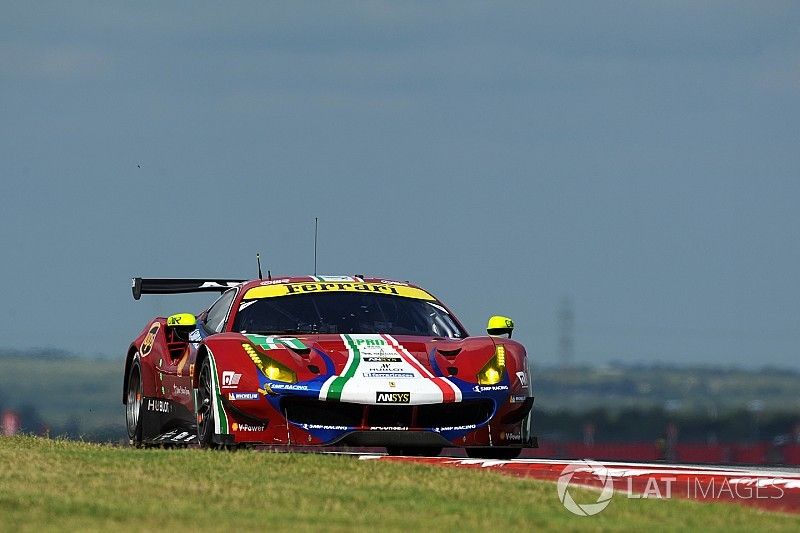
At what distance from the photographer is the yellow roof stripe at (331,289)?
43.7ft

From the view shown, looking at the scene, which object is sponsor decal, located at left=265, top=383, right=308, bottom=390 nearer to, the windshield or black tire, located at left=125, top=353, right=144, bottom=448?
the windshield

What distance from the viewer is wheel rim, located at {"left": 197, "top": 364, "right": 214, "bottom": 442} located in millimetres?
12023

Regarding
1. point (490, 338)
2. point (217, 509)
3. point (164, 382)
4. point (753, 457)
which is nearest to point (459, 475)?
point (217, 509)

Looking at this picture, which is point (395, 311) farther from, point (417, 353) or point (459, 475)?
point (459, 475)

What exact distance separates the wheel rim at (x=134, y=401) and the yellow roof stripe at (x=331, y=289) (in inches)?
64.4

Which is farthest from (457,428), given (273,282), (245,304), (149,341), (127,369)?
(127,369)

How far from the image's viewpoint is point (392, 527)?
7859 millimetres

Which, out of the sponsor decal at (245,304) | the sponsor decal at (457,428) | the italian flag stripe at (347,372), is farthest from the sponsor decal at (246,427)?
the sponsor decal at (245,304)

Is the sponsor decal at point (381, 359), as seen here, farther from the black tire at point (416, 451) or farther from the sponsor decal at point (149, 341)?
the sponsor decal at point (149, 341)

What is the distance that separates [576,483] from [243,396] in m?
2.77

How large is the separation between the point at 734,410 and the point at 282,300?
46.1 m

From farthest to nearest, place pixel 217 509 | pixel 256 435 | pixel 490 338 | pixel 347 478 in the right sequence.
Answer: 1. pixel 490 338
2. pixel 256 435
3. pixel 347 478
4. pixel 217 509

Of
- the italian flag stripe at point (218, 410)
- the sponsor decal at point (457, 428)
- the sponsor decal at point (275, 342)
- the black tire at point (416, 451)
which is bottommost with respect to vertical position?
the black tire at point (416, 451)

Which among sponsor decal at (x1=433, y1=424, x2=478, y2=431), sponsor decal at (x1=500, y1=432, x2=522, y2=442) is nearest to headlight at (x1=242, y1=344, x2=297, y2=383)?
sponsor decal at (x1=433, y1=424, x2=478, y2=431)
